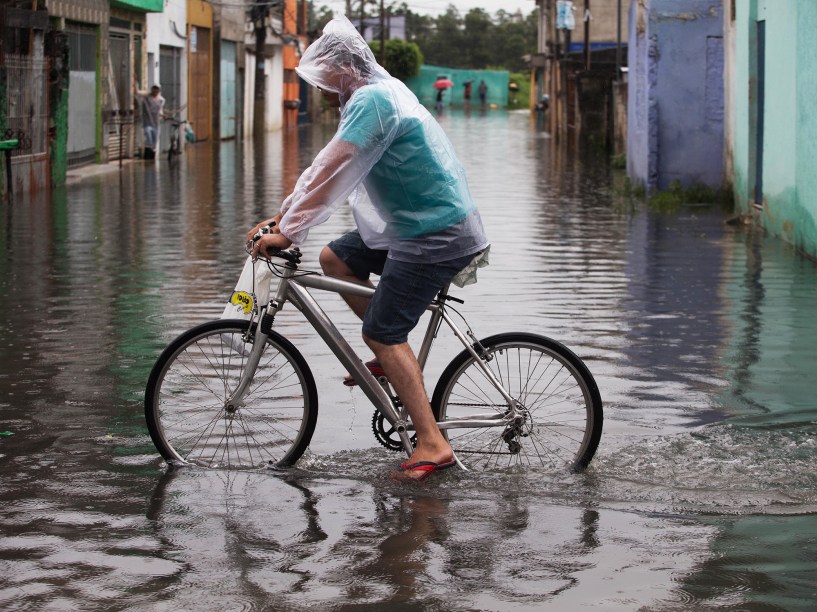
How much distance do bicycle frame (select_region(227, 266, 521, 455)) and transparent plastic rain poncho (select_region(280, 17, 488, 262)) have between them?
235mm

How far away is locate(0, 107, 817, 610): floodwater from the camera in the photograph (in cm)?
435

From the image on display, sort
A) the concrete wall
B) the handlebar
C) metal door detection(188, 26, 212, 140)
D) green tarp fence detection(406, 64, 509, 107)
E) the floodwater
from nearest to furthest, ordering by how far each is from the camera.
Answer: the floodwater, the handlebar, metal door detection(188, 26, 212, 140), the concrete wall, green tarp fence detection(406, 64, 509, 107)

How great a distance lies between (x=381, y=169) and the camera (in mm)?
5379

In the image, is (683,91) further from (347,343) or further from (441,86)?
(441,86)

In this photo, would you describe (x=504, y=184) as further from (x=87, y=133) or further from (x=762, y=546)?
(x=762, y=546)

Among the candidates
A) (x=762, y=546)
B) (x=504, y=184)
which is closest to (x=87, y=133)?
(x=504, y=184)

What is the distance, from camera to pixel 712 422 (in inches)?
257

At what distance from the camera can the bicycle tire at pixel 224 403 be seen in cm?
559

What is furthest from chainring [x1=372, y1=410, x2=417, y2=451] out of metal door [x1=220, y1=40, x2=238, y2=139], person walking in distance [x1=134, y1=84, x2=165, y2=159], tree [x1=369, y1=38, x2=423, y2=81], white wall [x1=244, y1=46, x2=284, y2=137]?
tree [x1=369, y1=38, x2=423, y2=81]

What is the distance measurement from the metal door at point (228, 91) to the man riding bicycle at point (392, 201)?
34078 mm

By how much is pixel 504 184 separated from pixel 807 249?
10.7 m

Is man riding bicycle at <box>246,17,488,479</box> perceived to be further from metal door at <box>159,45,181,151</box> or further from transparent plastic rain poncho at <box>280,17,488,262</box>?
metal door at <box>159,45,181,151</box>

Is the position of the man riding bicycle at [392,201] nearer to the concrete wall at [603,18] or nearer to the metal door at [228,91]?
the metal door at [228,91]

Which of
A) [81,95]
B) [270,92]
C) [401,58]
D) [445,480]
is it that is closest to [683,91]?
[81,95]
